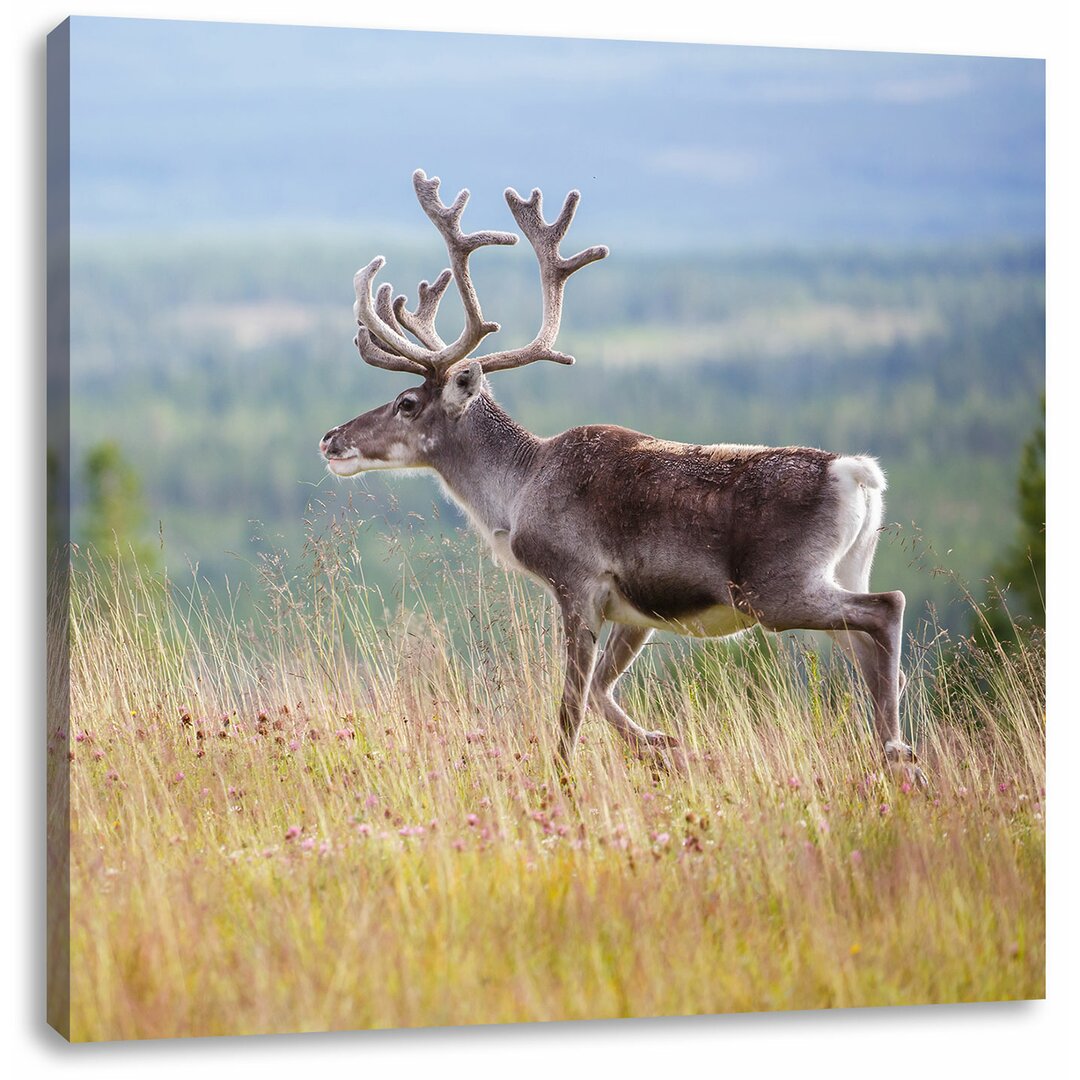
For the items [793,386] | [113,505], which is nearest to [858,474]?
[793,386]

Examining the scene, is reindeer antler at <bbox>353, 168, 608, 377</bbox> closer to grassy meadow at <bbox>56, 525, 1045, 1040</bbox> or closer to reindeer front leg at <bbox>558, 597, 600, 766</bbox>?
grassy meadow at <bbox>56, 525, 1045, 1040</bbox>

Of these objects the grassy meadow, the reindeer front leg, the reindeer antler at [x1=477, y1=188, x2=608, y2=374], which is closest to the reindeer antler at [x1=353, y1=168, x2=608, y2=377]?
the reindeer antler at [x1=477, y1=188, x2=608, y2=374]

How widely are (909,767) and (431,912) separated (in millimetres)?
1795

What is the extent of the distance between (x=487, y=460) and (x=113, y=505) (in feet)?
5.11

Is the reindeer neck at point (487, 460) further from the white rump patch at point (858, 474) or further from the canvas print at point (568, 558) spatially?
the white rump patch at point (858, 474)

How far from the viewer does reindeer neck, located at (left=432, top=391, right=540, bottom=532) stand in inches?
271

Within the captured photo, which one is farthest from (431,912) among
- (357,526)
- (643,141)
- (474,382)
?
(643,141)

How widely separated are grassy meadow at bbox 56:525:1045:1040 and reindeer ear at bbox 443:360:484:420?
596 millimetres

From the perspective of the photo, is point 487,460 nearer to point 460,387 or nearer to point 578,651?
point 460,387

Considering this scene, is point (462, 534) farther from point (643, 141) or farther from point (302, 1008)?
point (302, 1008)

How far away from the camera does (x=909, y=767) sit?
624 cm

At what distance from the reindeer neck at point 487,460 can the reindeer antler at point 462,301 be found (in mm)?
248

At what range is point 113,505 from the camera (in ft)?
19.7

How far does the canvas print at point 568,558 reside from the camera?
5.50 meters
